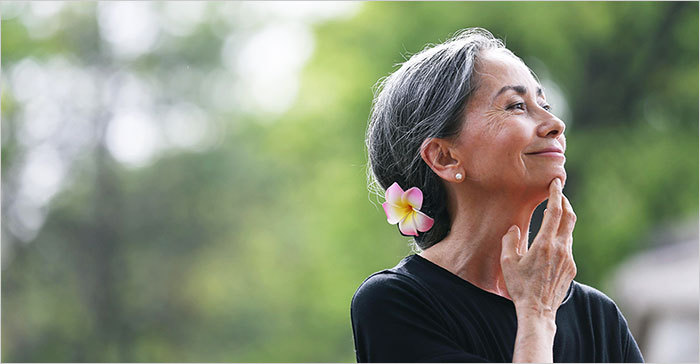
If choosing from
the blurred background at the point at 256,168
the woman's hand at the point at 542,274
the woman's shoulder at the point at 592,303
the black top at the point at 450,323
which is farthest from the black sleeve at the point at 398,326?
the blurred background at the point at 256,168

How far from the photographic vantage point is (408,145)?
68.4 inches

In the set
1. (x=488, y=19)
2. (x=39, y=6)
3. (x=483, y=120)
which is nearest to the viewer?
(x=483, y=120)

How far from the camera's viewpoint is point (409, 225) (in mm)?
1746

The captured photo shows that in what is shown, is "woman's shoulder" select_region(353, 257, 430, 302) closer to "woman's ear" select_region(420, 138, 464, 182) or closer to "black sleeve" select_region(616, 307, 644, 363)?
"woman's ear" select_region(420, 138, 464, 182)

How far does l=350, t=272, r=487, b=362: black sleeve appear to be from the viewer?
4.75 feet

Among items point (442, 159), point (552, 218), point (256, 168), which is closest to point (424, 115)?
point (442, 159)

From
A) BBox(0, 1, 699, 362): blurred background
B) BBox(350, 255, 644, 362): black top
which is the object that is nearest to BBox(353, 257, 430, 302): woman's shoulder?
BBox(350, 255, 644, 362): black top

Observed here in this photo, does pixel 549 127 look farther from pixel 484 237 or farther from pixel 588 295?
pixel 588 295

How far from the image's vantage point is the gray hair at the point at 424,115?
5.47 feet

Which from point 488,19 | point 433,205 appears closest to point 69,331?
point 488,19

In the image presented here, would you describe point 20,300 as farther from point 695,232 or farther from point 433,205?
point 433,205

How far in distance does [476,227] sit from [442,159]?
0.16m

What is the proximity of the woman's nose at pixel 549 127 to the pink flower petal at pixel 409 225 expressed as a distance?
0.33 m

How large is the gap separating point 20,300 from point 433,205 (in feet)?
43.3
